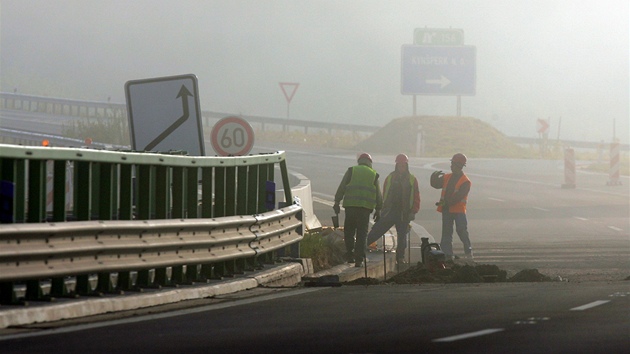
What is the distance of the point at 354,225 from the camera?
1820 cm

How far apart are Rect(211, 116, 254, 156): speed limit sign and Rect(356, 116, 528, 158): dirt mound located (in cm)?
3693

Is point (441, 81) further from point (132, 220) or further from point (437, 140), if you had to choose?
point (132, 220)

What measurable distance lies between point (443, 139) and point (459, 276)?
45312 mm

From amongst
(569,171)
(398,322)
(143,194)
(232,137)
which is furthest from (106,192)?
(569,171)

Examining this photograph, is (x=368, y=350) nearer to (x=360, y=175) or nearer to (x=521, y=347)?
(x=521, y=347)

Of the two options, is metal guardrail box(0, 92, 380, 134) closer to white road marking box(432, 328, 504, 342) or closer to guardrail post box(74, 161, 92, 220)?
guardrail post box(74, 161, 92, 220)

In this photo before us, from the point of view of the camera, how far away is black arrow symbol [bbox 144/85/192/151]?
48.0ft

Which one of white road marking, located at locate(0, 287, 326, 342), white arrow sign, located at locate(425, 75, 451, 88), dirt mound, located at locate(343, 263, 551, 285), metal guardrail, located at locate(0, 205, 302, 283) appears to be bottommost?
dirt mound, located at locate(343, 263, 551, 285)

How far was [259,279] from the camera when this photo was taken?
13.3 metres

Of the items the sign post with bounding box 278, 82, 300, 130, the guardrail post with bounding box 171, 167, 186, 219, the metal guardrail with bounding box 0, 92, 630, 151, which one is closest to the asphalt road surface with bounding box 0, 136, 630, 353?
the guardrail post with bounding box 171, 167, 186, 219

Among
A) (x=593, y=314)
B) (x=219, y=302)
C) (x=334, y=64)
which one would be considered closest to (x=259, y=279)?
(x=219, y=302)

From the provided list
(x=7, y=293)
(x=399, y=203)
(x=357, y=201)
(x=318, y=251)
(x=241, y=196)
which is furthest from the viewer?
(x=399, y=203)

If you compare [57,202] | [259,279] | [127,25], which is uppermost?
[127,25]

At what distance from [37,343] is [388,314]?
113 inches
